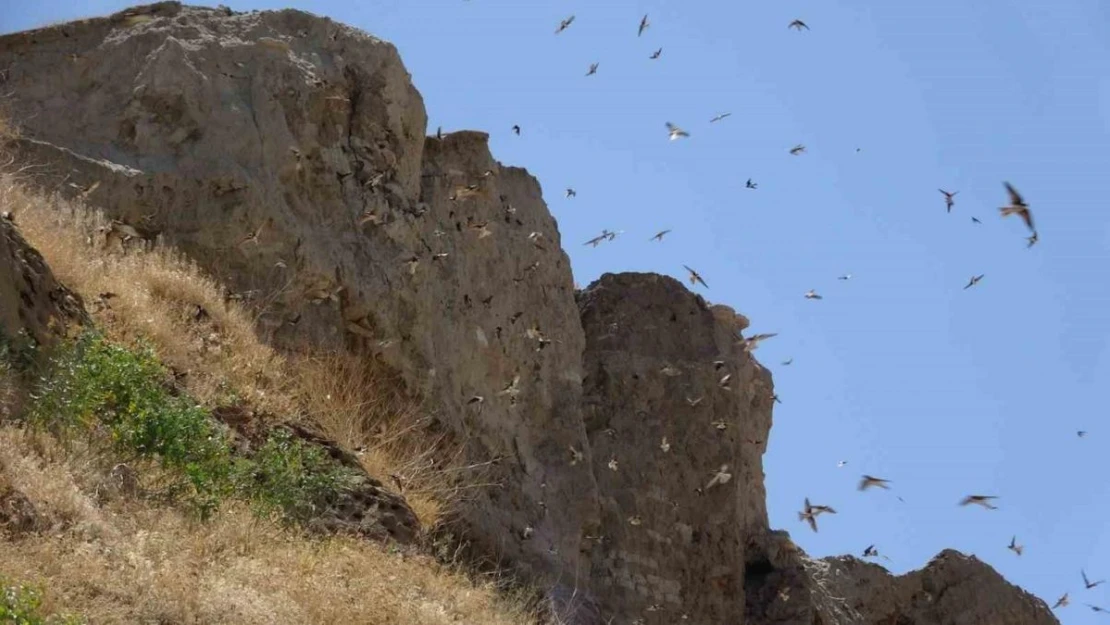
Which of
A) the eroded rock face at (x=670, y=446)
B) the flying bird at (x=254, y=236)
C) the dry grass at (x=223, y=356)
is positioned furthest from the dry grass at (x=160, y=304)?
the eroded rock face at (x=670, y=446)

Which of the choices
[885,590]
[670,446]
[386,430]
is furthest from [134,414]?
[885,590]

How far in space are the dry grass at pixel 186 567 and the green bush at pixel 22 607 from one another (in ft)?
1.01

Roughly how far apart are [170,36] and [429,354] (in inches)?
156

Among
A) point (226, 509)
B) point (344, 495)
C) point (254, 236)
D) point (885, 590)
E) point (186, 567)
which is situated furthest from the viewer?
point (885, 590)

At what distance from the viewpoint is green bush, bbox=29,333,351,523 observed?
12867mm

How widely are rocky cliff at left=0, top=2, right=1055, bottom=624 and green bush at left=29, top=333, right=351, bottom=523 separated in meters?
2.11

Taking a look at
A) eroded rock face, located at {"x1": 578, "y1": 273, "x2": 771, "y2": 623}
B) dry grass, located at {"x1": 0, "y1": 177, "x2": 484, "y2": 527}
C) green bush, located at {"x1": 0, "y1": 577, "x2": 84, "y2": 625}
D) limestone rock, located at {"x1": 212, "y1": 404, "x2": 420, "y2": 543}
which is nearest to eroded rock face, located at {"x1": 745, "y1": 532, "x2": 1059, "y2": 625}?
eroded rock face, located at {"x1": 578, "y1": 273, "x2": 771, "y2": 623}

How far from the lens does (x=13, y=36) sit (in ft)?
56.7

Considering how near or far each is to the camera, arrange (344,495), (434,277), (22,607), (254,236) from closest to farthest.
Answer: (22,607)
(344,495)
(254,236)
(434,277)

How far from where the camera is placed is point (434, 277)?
1762cm

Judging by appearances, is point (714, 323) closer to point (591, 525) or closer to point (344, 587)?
point (591, 525)

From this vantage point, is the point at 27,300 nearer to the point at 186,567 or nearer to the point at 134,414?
the point at 134,414

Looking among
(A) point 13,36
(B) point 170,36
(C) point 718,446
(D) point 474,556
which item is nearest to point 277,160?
(B) point 170,36

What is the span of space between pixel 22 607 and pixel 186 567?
213cm
